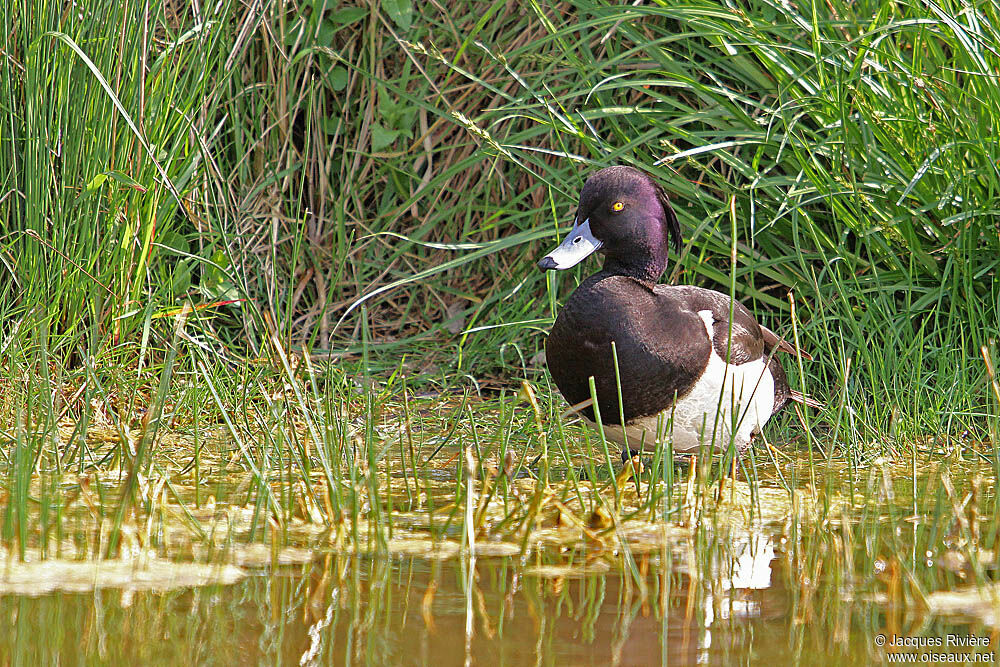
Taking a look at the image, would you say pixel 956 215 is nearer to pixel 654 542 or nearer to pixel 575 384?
pixel 575 384

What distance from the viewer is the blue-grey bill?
3.01m

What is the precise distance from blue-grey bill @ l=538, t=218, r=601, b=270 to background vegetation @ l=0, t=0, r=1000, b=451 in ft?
1.36

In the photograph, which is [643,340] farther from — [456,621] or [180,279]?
[180,279]

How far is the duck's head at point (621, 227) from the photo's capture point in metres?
3.03

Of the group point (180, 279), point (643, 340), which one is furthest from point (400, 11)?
point (643, 340)

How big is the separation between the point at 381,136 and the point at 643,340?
1.93 meters

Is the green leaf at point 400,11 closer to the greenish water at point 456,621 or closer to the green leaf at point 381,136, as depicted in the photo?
the green leaf at point 381,136

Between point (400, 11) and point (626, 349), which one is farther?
point (400, 11)

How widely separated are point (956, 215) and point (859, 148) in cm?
35

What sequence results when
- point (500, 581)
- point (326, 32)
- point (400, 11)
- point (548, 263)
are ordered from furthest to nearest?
point (326, 32)
point (400, 11)
point (548, 263)
point (500, 581)

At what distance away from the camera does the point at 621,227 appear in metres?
3.04

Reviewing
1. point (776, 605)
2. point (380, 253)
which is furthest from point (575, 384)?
point (380, 253)

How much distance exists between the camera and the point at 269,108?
4.38 m

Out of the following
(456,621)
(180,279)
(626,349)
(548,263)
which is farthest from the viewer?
(180,279)
